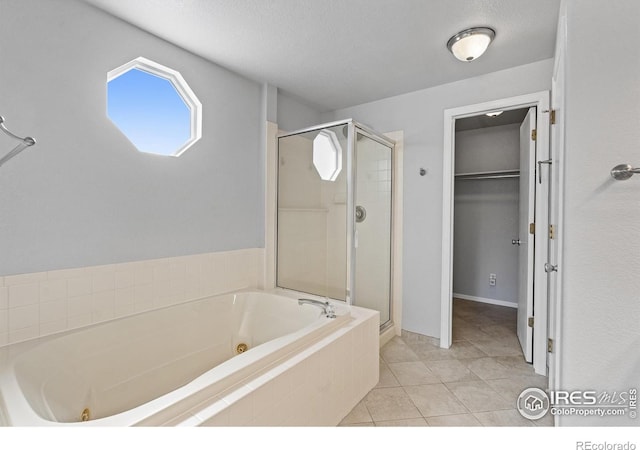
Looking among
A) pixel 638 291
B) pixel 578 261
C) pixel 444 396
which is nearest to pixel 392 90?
pixel 578 261

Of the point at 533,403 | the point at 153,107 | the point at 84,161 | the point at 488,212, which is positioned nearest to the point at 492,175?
the point at 488,212

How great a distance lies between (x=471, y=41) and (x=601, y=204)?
1291 mm

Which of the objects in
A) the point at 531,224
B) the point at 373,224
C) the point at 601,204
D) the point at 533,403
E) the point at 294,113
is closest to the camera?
the point at 601,204

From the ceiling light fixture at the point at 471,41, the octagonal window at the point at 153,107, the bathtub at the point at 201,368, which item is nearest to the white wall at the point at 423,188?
the ceiling light fixture at the point at 471,41

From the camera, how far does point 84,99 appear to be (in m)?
1.68

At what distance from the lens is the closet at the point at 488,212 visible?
12.4ft

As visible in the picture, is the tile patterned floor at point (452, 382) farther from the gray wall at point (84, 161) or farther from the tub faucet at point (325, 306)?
the gray wall at point (84, 161)

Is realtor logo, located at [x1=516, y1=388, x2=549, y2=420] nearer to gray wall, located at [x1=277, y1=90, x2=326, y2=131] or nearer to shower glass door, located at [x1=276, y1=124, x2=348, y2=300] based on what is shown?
shower glass door, located at [x1=276, y1=124, x2=348, y2=300]

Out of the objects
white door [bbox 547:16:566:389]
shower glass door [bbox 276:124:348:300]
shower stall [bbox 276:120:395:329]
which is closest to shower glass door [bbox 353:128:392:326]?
shower stall [bbox 276:120:395:329]

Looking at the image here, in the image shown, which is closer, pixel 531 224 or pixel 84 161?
pixel 84 161

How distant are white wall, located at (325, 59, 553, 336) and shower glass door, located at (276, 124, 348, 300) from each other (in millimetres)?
747

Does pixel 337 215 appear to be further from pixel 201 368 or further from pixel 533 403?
pixel 533 403

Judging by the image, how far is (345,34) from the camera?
6.47ft

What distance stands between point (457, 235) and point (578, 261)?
3.10 metres
